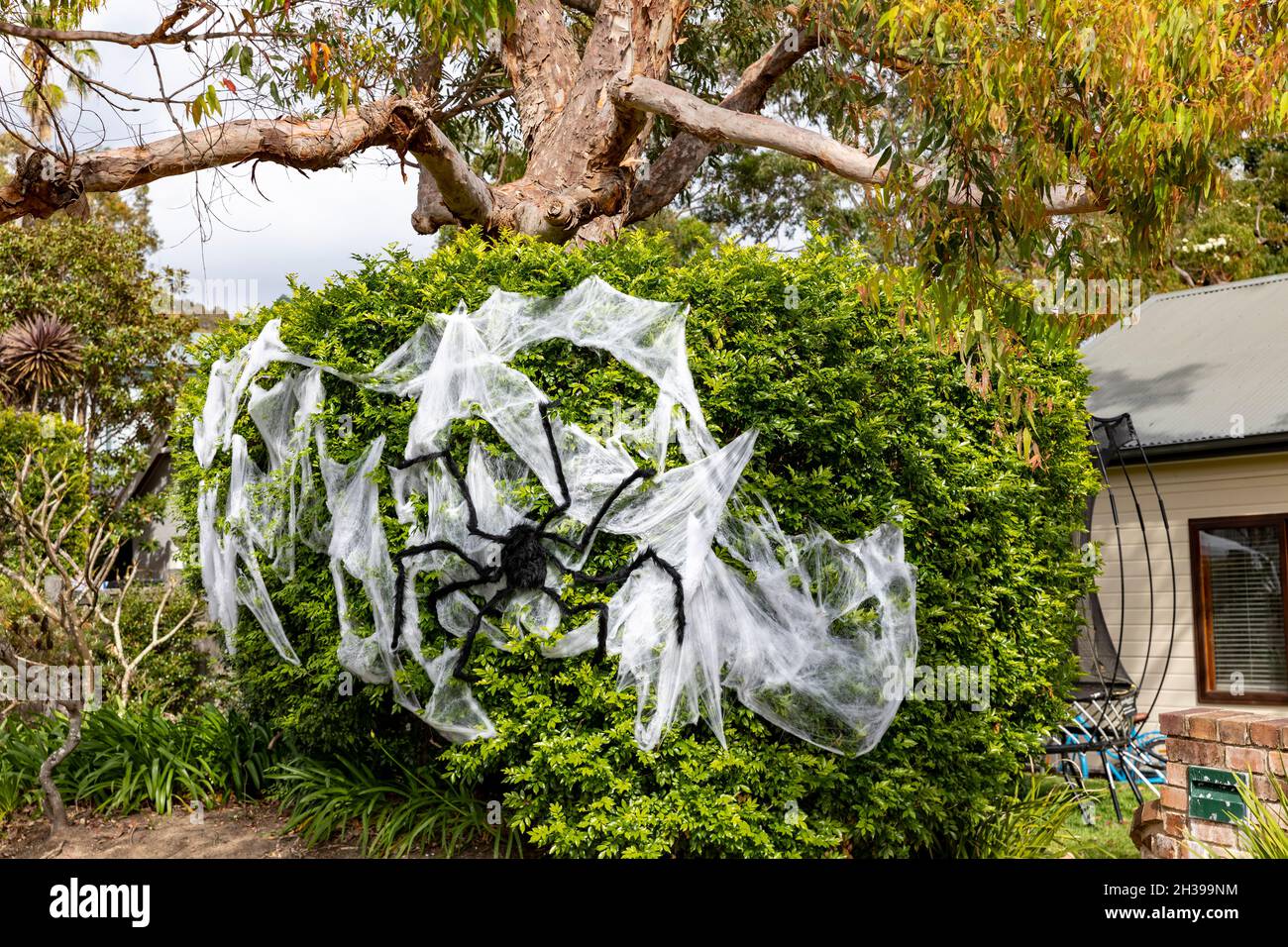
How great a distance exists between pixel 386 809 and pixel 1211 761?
4112mm

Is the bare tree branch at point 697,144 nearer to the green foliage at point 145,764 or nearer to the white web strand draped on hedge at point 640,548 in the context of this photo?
the white web strand draped on hedge at point 640,548

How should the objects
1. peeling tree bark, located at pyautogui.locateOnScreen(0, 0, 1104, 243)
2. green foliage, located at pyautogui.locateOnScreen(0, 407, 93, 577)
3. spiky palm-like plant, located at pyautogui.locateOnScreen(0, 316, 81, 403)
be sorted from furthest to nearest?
spiky palm-like plant, located at pyautogui.locateOnScreen(0, 316, 81, 403), green foliage, located at pyautogui.locateOnScreen(0, 407, 93, 577), peeling tree bark, located at pyautogui.locateOnScreen(0, 0, 1104, 243)

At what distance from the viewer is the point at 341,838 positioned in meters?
6.16

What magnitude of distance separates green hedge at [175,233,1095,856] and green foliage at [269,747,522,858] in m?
0.18

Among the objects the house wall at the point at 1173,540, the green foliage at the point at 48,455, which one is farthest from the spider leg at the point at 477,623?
the green foliage at the point at 48,455

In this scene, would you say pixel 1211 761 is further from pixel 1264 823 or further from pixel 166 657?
pixel 166 657

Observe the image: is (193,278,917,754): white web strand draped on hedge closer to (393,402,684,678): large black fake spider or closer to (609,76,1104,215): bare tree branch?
(393,402,684,678): large black fake spider

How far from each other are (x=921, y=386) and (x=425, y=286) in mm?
2675

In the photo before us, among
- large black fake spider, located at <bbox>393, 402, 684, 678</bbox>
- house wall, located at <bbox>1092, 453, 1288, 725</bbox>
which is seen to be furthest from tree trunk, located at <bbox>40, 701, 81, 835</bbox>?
house wall, located at <bbox>1092, 453, 1288, 725</bbox>

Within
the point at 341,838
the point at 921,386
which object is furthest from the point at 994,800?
the point at 341,838

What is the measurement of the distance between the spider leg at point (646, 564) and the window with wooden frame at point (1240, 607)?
281 inches

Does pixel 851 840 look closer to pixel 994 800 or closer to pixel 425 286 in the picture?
pixel 994 800

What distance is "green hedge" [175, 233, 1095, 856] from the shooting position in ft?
16.9

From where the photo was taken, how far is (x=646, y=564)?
17.2ft
